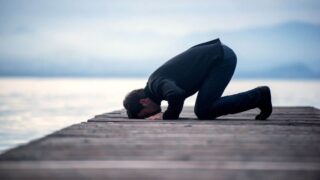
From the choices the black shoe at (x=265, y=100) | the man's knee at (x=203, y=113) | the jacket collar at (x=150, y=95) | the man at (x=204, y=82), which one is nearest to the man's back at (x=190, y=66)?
the man at (x=204, y=82)

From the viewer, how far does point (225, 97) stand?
557cm

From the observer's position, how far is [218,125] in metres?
5.05

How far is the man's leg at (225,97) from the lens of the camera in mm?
5488

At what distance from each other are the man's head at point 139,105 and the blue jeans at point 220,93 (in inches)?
19.4

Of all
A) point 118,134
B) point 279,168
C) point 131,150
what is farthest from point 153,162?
point 118,134

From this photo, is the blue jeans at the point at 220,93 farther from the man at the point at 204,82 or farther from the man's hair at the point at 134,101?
the man's hair at the point at 134,101

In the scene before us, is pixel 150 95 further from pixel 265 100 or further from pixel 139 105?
pixel 265 100

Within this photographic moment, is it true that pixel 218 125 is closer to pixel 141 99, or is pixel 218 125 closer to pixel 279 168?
pixel 141 99

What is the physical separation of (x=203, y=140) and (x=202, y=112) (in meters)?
1.91

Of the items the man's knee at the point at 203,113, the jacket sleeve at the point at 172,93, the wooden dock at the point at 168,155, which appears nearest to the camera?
the wooden dock at the point at 168,155

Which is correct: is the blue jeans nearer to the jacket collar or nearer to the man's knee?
the man's knee

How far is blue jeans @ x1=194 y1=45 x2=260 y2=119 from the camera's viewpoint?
5.49m

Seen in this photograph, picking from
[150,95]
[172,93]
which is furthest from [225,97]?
[150,95]

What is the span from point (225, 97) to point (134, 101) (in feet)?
3.11
